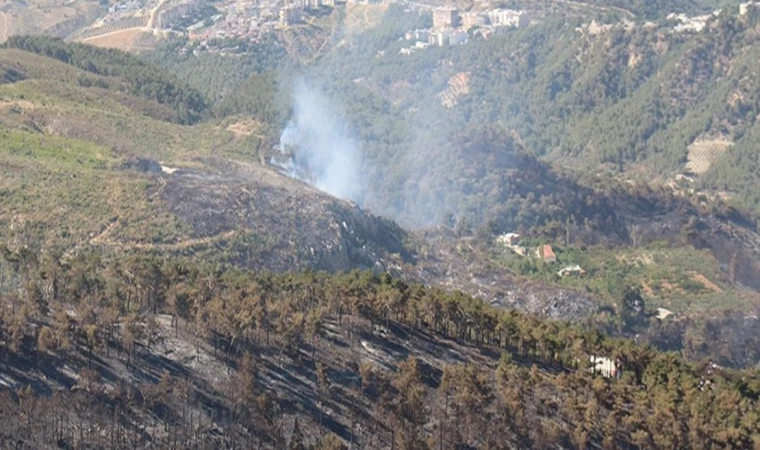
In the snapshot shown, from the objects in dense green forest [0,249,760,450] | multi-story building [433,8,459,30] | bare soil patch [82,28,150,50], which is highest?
dense green forest [0,249,760,450]

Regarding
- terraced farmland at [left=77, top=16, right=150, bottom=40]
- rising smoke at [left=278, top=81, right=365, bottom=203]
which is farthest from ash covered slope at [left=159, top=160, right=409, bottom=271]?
terraced farmland at [left=77, top=16, right=150, bottom=40]

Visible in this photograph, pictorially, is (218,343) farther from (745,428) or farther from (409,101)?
(409,101)

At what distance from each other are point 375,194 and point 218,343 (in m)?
62.2

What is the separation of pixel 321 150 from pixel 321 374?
71083 millimetres

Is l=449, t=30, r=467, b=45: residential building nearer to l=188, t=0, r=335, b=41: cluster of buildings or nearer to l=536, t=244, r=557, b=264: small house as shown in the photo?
l=188, t=0, r=335, b=41: cluster of buildings

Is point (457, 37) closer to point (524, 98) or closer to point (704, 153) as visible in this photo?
point (524, 98)

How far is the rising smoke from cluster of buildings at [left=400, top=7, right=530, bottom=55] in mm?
38217

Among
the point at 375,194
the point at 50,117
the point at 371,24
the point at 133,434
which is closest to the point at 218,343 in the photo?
the point at 133,434

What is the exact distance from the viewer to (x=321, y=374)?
5684cm

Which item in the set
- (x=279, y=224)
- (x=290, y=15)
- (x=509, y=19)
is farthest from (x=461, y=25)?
(x=279, y=224)

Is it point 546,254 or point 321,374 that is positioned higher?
point 321,374

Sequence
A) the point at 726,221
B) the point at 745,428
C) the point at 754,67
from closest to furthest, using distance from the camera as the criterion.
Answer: the point at 745,428, the point at 726,221, the point at 754,67

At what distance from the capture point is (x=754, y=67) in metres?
151

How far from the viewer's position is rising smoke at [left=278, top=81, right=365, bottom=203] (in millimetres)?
119062
